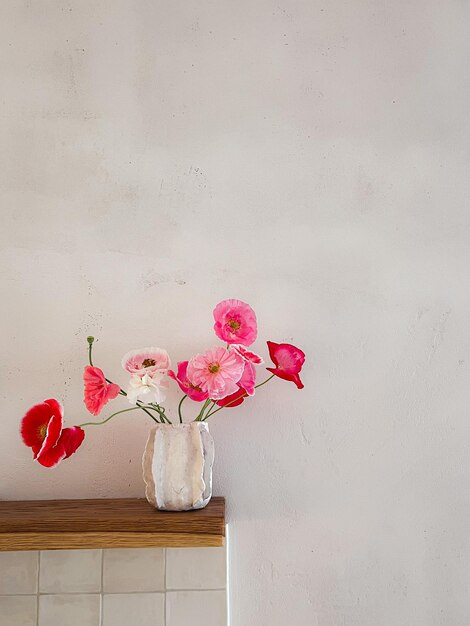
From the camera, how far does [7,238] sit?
1.37m

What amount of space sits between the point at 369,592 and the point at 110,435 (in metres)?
0.56

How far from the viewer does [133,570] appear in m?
1.24

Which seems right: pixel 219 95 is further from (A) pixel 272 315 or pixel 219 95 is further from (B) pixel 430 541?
(B) pixel 430 541

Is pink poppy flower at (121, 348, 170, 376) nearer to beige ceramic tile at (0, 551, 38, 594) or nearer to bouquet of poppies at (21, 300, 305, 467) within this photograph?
bouquet of poppies at (21, 300, 305, 467)

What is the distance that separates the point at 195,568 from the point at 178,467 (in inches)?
8.5

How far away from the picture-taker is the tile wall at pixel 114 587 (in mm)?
1231

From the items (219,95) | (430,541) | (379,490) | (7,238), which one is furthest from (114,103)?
(430,541)

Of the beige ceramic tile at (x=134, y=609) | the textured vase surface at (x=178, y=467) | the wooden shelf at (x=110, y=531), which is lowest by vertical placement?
the beige ceramic tile at (x=134, y=609)

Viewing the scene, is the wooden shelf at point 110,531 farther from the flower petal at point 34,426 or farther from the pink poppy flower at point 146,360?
the pink poppy flower at point 146,360

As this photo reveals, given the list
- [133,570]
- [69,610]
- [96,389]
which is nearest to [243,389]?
[96,389]

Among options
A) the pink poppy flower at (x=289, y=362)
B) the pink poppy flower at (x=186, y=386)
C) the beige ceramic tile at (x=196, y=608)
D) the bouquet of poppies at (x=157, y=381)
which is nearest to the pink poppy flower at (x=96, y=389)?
the bouquet of poppies at (x=157, y=381)

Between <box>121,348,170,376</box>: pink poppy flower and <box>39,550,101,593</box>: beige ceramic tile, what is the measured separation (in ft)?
1.16

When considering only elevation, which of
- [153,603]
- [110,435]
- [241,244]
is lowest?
[153,603]

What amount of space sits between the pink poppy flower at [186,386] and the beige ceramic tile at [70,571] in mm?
341
